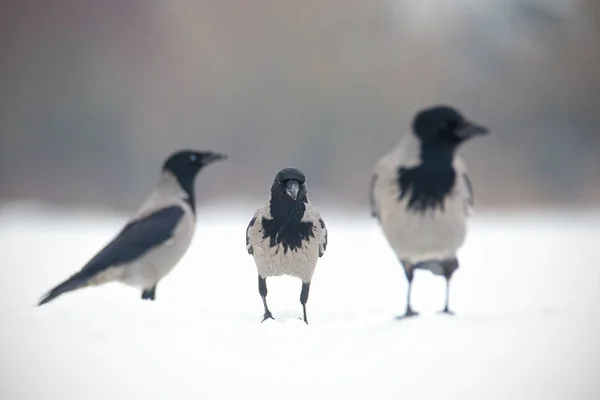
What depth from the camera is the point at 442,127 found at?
4.17m

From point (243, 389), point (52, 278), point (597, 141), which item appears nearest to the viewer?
point (243, 389)

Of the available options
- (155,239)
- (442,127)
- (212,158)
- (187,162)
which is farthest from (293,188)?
(187,162)

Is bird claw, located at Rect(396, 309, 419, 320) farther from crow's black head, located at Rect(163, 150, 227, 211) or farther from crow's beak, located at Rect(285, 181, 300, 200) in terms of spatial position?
crow's black head, located at Rect(163, 150, 227, 211)

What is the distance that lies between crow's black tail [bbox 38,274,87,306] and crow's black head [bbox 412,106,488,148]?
238 cm

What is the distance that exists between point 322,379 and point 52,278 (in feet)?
11.2

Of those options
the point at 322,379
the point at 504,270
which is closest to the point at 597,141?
the point at 504,270

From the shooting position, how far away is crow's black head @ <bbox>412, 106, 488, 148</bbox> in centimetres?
413

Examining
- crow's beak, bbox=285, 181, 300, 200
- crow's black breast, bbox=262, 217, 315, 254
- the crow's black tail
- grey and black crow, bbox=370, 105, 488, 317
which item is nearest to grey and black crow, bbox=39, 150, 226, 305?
the crow's black tail

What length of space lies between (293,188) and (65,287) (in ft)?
5.93

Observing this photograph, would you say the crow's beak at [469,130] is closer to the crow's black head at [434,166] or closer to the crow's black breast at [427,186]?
the crow's black head at [434,166]

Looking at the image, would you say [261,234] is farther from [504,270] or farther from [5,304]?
[504,270]

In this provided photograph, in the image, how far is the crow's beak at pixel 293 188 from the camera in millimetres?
4066

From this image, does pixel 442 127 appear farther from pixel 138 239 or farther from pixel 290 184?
pixel 138 239

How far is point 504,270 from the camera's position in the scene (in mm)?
6500
